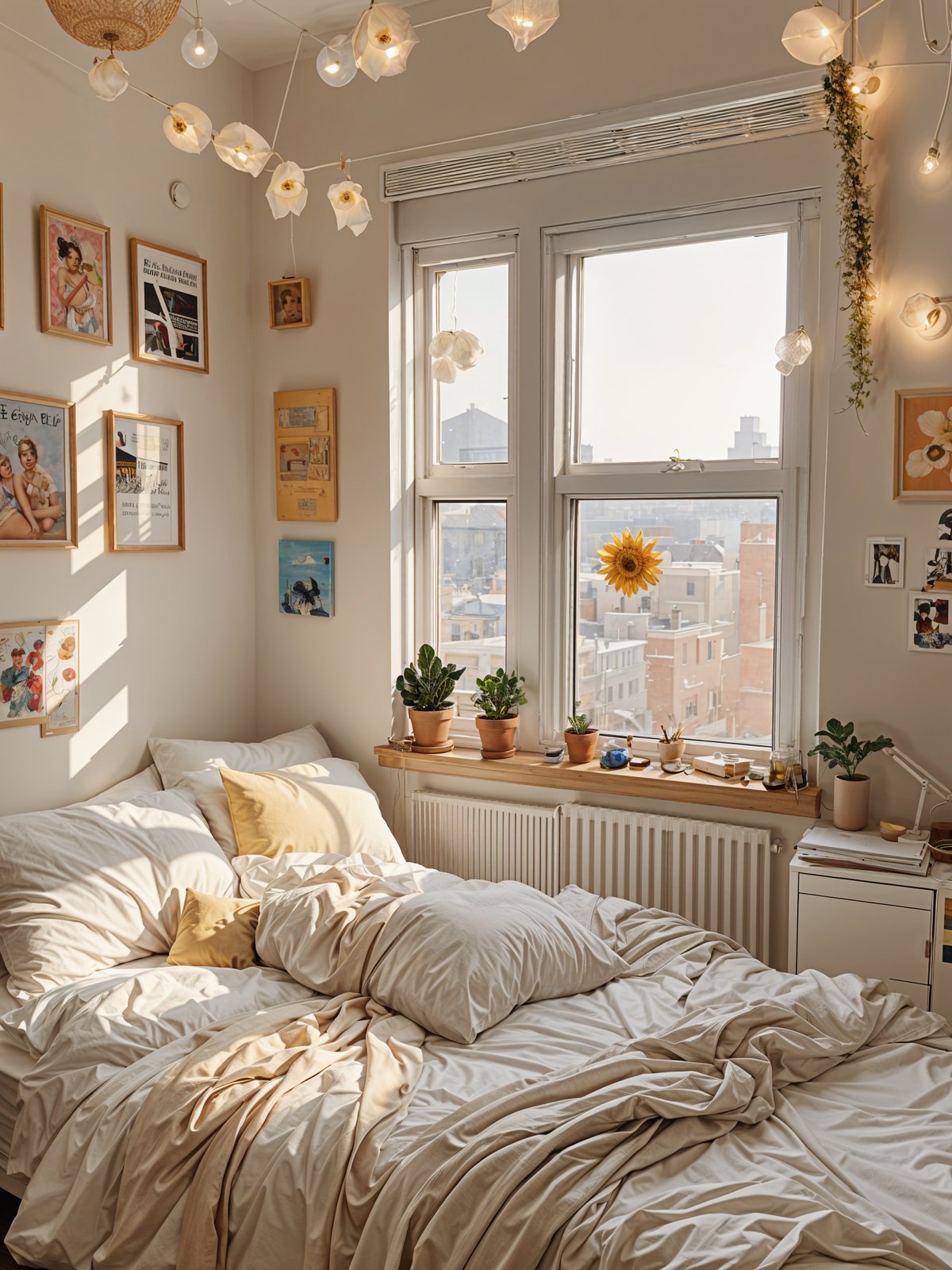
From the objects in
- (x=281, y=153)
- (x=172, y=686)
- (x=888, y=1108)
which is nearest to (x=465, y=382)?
(x=281, y=153)

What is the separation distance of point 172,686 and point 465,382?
148 cm

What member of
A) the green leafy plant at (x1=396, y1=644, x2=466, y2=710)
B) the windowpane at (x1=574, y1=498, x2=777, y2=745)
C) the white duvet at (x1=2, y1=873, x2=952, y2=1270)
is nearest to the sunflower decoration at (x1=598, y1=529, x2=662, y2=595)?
the windowpane at (x1=574, y1=498, x2=777, y2=745)

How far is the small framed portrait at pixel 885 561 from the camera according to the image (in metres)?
2.76

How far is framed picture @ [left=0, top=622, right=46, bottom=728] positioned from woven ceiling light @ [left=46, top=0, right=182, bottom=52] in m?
1.61

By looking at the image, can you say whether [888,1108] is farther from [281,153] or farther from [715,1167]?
[281,153]

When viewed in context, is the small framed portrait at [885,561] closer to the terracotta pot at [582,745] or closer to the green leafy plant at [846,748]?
the green leafy plant at [846,748]

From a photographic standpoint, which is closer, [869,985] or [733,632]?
[869,985]

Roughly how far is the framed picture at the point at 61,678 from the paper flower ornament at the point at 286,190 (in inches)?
57.7

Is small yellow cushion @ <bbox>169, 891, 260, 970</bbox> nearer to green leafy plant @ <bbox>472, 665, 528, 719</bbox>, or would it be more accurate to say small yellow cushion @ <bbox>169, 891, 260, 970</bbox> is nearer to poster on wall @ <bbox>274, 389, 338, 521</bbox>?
green leafy plant @ <bbox>472, 665, 528, 719</bbox>

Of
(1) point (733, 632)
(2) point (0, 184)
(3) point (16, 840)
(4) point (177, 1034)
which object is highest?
(2) point (0, 184)

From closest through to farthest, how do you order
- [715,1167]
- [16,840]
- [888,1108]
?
[715,1167] → [888,1108] → [16,840]

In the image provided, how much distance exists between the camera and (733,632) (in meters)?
3.21

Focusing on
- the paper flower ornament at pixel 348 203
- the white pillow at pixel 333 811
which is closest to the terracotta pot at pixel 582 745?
the white pillow at pixel 333 811


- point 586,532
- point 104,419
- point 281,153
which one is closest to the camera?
point 104,419
